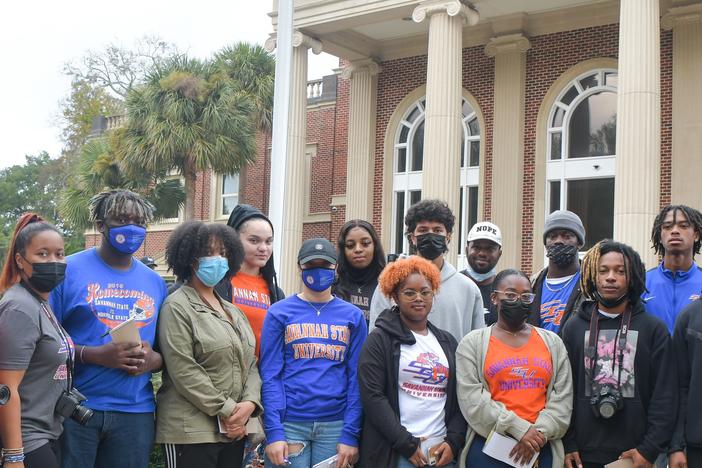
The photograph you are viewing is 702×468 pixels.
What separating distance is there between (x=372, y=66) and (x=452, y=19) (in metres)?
4.66

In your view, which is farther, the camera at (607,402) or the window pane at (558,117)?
the window pane at (558,117)

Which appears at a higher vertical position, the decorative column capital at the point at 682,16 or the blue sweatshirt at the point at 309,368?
the decorative column capital at the point at 682,16

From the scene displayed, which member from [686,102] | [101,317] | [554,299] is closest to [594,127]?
[686,102]

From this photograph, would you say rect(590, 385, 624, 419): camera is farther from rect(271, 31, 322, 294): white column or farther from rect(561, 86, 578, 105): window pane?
rect(561, 86, 578, 105): window pane

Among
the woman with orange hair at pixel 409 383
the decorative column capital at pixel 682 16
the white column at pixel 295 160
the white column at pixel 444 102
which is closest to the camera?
the woman with orange hair at pixel 409 383

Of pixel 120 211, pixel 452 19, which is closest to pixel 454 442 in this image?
pixel 120 211

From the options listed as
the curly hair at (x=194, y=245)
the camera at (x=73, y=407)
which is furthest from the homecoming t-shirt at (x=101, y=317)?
the curly hair at (x=194, y=245)

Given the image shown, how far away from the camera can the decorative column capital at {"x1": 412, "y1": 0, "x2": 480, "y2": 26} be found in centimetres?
1814

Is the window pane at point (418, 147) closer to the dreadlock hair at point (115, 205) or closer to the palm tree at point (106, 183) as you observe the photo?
the palm tree at point (106, 183)

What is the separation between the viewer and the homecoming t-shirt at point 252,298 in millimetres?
5484

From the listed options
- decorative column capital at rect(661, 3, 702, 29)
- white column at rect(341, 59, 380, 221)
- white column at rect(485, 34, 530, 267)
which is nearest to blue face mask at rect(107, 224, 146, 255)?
white column at rect(485, 34, 530, 267)

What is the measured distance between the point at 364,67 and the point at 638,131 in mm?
9169

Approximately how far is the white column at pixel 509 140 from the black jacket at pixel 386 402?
15.2 meters

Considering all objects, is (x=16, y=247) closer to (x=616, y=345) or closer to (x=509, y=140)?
(x=616, y=345)
